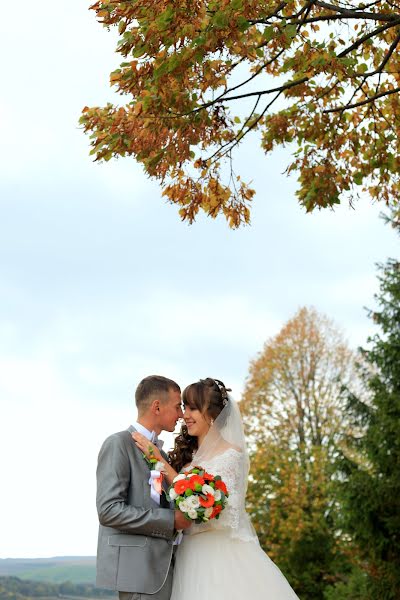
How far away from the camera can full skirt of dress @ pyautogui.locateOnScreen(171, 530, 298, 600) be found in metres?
6.38

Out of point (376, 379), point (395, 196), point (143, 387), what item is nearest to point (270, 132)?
point (395, 196)

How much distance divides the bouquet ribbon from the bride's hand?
4.4 inches

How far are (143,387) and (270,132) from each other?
5679mm

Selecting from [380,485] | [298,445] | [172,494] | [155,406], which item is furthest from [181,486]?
[298,445]

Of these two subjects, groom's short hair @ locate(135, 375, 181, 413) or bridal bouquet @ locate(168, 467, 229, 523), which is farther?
groom's short hair @ locate(135, 375, 181, 413)

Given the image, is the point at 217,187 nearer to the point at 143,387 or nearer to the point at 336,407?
the point at 143,387

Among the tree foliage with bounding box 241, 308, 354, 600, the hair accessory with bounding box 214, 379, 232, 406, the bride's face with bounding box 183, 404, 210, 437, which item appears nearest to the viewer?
the bride's face with bounding box 183, 404, 210, 437

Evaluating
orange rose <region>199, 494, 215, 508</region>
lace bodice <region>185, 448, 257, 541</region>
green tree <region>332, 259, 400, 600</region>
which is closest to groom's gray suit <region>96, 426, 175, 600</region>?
orange rose <region>199, 494, 215, 508</region>

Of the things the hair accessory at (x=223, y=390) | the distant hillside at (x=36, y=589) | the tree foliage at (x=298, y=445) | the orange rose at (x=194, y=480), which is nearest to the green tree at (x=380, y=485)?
the tree foliage at (x=298, y=445)

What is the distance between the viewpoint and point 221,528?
657 centimetres

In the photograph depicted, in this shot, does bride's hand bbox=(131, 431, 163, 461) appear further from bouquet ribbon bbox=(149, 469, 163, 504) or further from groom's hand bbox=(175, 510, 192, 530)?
groom's hand bbox=(175, 510, 192, 530)

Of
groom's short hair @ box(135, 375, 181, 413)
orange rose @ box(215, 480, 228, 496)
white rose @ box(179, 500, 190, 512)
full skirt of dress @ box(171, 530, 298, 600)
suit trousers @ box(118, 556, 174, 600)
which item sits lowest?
suit trousers @ box(118, 556, 174, 600)

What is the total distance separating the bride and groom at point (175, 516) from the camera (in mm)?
5809

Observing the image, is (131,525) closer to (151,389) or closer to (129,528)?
(129,528)
